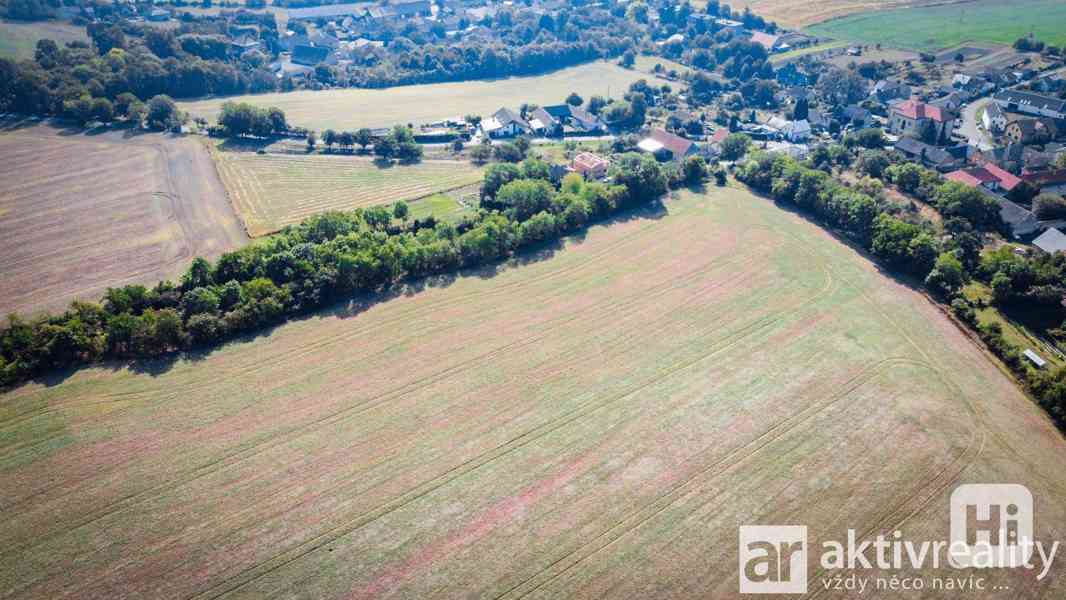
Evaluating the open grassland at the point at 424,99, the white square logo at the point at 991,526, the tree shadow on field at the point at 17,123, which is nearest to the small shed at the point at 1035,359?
the white square logo at the point at 991,526

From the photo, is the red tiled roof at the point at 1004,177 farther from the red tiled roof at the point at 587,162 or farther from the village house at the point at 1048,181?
the red tiled roof at the point at 587,162

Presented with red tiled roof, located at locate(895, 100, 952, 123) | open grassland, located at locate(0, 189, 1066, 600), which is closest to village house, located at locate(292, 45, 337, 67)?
open grassland, located at locate(0, 189, 1066, 600)

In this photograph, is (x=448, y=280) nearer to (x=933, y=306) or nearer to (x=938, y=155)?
(x=933, y=306)

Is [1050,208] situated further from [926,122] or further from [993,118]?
[993,118]

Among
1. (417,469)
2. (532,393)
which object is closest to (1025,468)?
(532,393)

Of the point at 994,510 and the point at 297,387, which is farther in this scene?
the point at 297,387

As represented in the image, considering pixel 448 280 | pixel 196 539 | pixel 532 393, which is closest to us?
pixel 196 539
